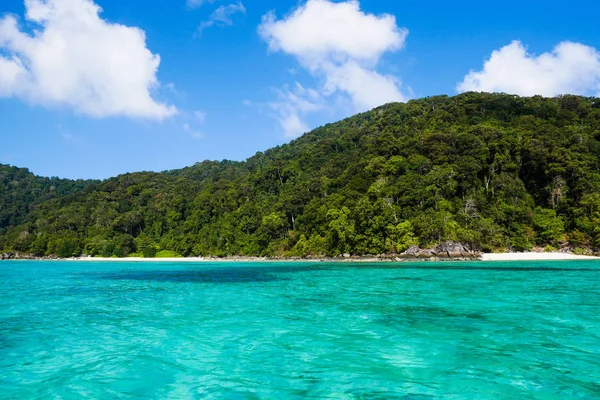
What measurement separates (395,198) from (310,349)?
230 ft

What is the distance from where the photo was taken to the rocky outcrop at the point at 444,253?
2469 inches

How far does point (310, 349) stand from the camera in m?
11.2

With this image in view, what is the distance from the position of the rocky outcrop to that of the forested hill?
4.39ft

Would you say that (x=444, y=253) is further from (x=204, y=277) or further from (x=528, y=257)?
(x=204, y=277)

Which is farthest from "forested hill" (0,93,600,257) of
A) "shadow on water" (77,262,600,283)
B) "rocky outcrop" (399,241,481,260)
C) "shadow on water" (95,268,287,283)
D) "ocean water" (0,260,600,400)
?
"ocean water" (0,260,600,400)

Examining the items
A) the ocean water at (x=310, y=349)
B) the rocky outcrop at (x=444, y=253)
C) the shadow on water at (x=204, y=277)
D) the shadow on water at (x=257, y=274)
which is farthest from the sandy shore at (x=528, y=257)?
the ocean water at (x=310, y=349)

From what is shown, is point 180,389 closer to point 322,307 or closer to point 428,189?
point 322,307

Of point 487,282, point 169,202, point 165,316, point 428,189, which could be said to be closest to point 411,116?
point 428,189

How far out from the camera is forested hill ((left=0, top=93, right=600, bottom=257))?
227ft

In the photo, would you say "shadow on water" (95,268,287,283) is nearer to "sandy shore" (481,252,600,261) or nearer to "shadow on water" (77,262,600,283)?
"shadow on water" (77,262,600,283)

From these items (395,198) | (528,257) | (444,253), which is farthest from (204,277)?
(528,257)

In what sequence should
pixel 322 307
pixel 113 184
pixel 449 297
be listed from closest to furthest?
pixel 322 307
pixel 449 297
pixel 113 184

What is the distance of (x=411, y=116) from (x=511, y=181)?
164 ft

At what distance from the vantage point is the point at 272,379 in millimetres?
8844
